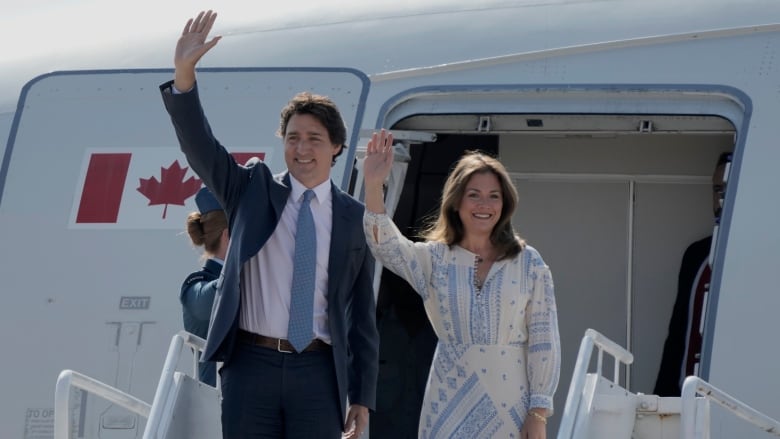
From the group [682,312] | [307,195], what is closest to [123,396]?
[307,195]

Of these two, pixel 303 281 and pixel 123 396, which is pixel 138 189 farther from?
pixel 303 281

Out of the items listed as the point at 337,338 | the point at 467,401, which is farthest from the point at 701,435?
the point at 337,338

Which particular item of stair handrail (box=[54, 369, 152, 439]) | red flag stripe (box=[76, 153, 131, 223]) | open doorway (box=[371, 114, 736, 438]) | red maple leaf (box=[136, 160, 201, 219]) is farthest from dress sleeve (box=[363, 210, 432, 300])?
open doorway (box=[371, 114, 736, 438])

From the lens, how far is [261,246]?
4227 mm

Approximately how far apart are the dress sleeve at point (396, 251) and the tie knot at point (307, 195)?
0.73 feet

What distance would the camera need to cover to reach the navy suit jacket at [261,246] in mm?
4133

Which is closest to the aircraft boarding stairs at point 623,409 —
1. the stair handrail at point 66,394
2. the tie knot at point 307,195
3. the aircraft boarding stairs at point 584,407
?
the aircraft boarding stairs at point 584,407

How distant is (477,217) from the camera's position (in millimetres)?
4398

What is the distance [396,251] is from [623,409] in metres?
1.56

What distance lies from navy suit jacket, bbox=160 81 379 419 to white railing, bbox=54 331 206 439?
85cm

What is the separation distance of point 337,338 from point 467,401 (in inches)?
19.5

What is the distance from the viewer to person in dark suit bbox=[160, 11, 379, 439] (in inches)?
162

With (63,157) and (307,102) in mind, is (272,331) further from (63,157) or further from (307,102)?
(63,157)

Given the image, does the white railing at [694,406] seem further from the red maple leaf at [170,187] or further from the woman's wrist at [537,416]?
the red maple leaf at [170,187]
